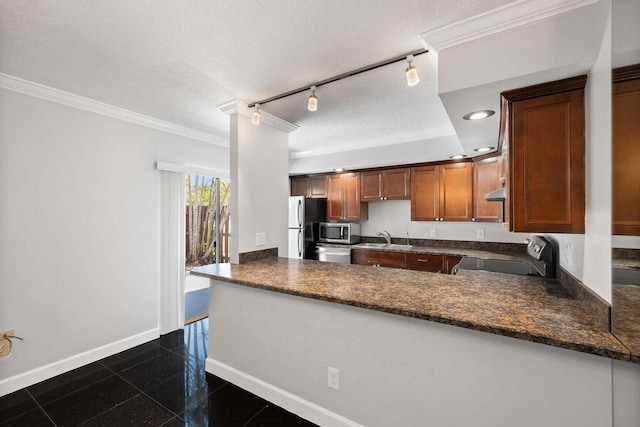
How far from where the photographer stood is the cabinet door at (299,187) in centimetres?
522

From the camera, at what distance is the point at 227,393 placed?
7.04 feet

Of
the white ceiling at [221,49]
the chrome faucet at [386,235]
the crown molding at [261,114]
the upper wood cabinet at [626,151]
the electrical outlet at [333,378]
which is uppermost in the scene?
the white ceiling at [221,49]

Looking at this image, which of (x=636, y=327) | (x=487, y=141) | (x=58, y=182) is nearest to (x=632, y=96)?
(x=636, y=327)

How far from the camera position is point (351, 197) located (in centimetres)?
472

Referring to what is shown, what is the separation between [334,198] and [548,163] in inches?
139

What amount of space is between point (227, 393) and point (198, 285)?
6.79ft

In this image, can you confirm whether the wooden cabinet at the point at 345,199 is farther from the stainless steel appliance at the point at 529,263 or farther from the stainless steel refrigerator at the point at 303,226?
the stainless steel appliance at the point at 529,263

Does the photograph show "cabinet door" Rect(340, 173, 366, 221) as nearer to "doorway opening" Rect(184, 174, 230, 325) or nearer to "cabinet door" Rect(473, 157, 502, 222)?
"cabinet door" Rect(473, 157, 502, 222)

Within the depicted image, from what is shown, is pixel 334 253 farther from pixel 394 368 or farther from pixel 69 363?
pixel 69 363

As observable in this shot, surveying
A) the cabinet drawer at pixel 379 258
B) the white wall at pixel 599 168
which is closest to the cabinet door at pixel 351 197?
the cabinet drawer at pixel 379 258

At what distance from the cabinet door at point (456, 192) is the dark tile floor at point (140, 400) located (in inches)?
125

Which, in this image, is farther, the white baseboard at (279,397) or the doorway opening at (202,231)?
the doorway opening at (202,231)

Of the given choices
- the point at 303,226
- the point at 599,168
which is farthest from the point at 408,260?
the point at 599,168

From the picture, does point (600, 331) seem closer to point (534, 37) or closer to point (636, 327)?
point (636, 327)
